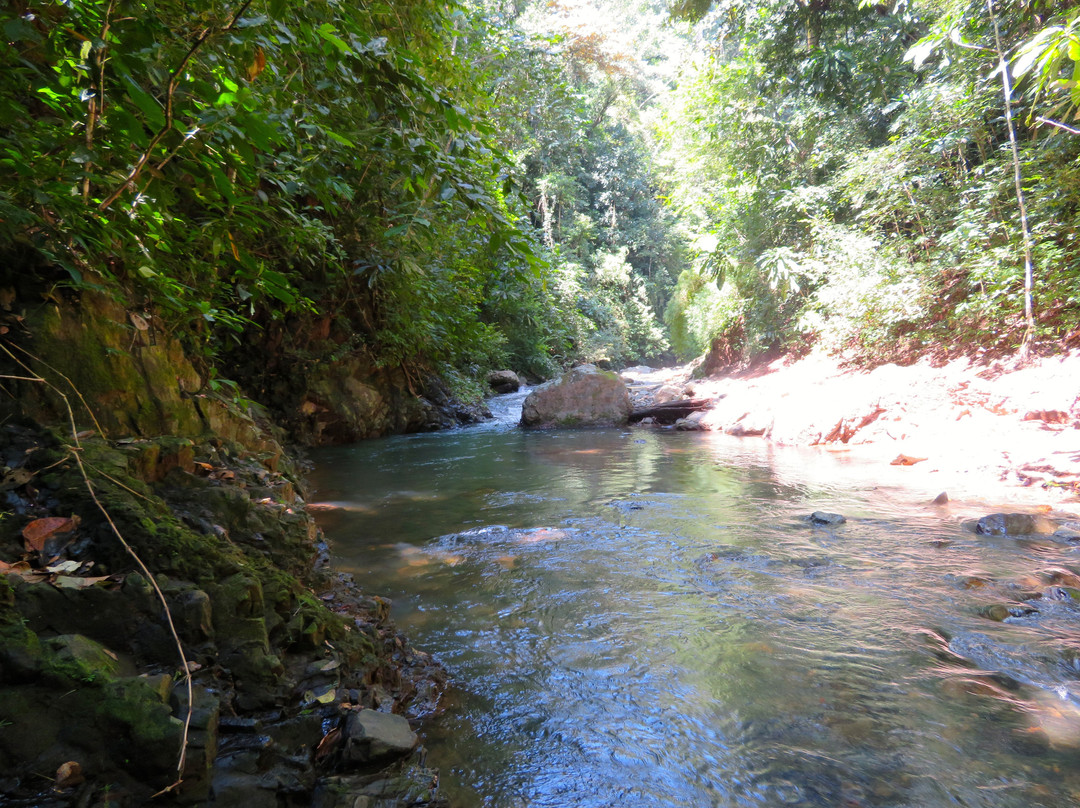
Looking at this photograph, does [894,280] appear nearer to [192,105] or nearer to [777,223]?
[777,223]

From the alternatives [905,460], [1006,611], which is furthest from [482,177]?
[905,460]

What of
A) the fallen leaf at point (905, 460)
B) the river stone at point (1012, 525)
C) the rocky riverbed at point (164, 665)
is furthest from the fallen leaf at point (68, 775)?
the fallen leaf at point (905, 460)

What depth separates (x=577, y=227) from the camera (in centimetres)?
2484

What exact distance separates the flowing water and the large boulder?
531 centimetres

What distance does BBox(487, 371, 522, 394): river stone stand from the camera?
48.7ft

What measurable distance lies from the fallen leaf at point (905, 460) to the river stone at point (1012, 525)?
233 centimetres

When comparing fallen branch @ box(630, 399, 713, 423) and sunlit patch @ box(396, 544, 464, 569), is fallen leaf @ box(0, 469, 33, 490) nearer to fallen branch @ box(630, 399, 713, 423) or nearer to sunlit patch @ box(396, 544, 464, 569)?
sunlit patch @ box(396, 544, 464, 569)

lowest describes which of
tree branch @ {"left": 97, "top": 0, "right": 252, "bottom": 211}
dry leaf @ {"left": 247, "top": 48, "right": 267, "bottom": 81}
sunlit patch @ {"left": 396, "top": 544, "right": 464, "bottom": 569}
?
sunlit patch @ {"left": 396, "top": 544, "right": 464, "bottom": 569}

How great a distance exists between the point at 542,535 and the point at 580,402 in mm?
6442

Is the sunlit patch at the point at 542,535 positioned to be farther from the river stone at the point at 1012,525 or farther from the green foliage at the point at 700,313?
the green foliage at the point at 700,313

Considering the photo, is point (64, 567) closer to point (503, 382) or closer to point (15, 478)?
point (15, 478)

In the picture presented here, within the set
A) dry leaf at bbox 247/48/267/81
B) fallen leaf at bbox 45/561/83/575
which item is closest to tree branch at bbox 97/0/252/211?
dry leaf at bbox 247/48/267/81

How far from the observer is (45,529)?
1540 mm

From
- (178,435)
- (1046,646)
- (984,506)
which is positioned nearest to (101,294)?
(178,435)
